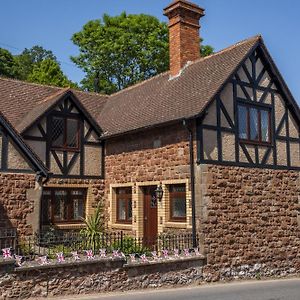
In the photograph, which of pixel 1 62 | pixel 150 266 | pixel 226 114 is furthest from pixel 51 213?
pixel 1 62

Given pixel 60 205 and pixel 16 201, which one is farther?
pixel 60 205

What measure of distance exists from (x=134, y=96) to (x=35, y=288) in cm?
1119

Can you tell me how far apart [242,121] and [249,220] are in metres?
3.41

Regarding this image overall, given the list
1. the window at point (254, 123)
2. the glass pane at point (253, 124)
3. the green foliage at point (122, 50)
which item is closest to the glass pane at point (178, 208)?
the window at point (254, 123)

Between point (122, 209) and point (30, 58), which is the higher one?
point (30, 58)

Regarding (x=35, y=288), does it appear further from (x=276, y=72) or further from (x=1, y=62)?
(x=1, y=62)

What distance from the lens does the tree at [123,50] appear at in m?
34.4

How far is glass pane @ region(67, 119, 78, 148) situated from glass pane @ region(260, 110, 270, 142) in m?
6.97

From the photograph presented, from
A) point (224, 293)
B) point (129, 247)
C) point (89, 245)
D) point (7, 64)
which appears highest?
point (7, 64)

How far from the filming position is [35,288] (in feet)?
36.2

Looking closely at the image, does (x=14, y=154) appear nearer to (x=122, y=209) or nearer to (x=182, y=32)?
(x=122, y=209)

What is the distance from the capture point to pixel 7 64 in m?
46.1

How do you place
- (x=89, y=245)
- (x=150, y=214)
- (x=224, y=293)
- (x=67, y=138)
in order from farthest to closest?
(x=67, y=138)
(x=150, y=214)
(x=89, y=245)
(x=224, y=293)

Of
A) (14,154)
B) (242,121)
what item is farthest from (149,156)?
(14,154)
